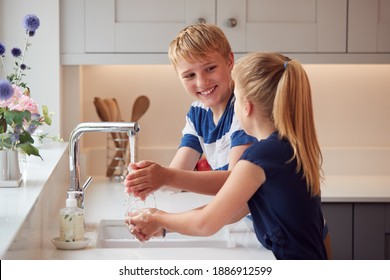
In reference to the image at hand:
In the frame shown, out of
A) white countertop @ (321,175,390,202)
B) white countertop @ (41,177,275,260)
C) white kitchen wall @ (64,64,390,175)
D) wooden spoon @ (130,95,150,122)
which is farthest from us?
white kitchen wall @ (64,64,390,175)

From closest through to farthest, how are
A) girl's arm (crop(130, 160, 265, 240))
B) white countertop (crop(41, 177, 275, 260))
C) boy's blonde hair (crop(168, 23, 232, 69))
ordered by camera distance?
1. girl's arm (crop(130, 160, 265, 240))
2. white countertop (crop(41, 177, 275, 260))
3. boy's blonde hair (crop(168, 23, 232, 69))

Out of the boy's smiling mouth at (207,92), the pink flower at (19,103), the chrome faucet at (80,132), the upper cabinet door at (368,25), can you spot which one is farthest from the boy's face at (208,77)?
the upper cabinet door at (368,25)

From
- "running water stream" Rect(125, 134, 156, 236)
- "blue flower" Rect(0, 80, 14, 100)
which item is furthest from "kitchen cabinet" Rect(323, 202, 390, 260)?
"blue flower" Rect(0, 80, 14, 100)

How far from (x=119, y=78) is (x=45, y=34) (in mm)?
518

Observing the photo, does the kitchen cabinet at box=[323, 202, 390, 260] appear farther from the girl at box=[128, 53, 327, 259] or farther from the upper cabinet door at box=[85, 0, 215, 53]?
the girl at box=[128, 53, 327, 259]

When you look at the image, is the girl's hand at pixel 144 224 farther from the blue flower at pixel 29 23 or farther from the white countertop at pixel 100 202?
the blue flower at pixel 29 23

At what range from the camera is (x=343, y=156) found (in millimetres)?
3834

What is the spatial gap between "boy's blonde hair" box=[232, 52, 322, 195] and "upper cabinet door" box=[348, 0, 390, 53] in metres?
1.65

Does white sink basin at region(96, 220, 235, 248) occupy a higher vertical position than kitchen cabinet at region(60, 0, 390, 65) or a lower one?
lower

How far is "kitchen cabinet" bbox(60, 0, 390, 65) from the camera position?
3459 millimetres

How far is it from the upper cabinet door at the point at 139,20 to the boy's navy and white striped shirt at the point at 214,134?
3.14ft

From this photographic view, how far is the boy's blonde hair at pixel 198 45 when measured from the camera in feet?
7.58
